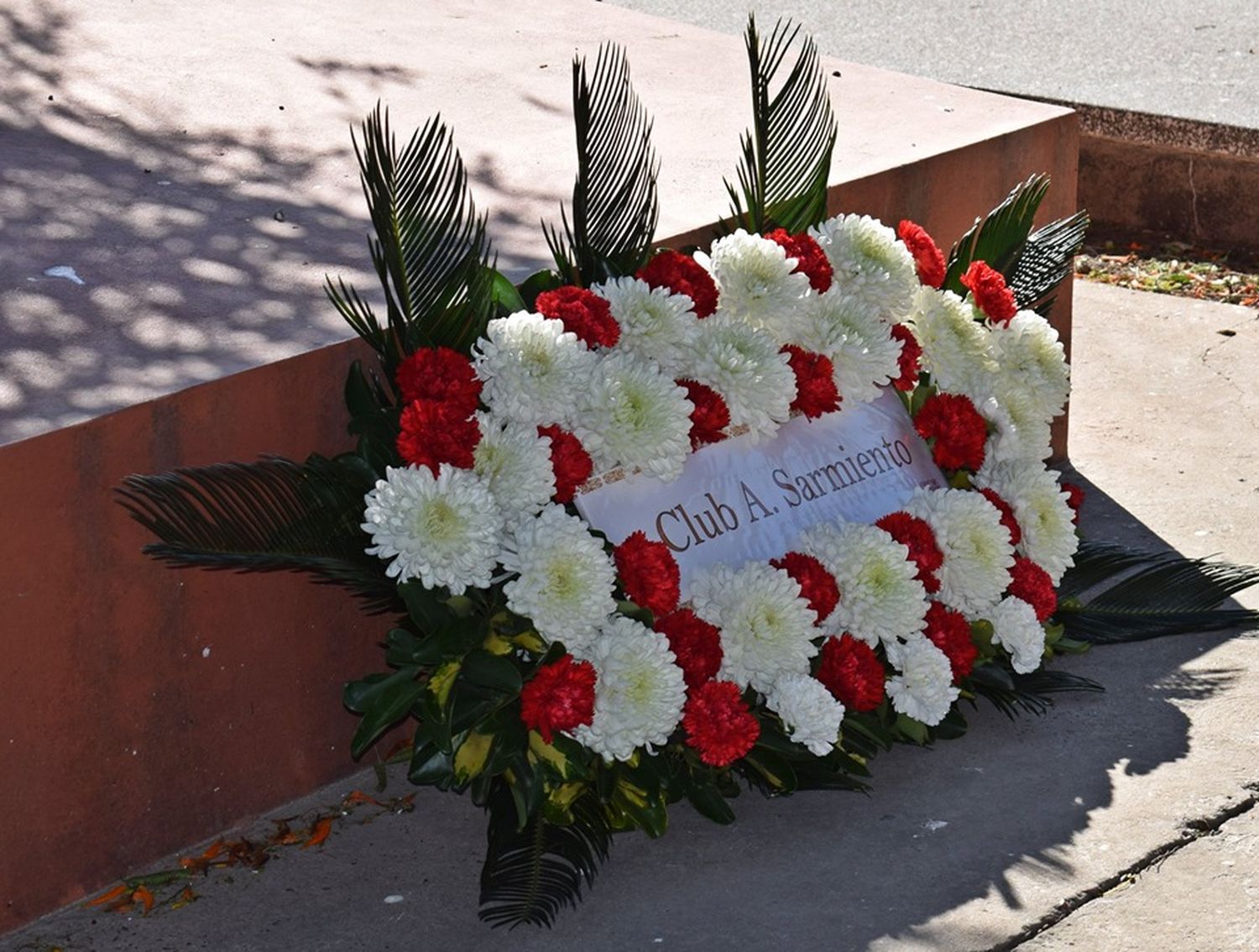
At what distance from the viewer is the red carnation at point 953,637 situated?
3.38 meters

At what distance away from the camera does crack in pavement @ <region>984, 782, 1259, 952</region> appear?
2.99 metres

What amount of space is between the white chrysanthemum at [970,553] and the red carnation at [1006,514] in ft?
0.30

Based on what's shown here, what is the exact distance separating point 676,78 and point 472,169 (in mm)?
1055

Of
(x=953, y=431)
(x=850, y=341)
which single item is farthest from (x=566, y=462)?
(x=953, y=431)

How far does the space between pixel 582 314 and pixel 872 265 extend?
660 mm

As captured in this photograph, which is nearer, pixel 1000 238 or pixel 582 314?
pixel 582 314

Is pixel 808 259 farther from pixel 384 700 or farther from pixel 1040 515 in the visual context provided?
pixel 384 700

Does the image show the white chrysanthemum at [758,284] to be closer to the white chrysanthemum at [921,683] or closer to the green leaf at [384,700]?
the white chrysanthemum at [921,683]

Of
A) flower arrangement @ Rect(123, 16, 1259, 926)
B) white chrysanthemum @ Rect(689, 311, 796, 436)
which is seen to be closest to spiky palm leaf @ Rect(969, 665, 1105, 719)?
flower arrangement @ Rect(123, 16, 1259, 926)

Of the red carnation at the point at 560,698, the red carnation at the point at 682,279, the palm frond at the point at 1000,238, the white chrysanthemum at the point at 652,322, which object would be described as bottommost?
the red carnation at the point at 560,698

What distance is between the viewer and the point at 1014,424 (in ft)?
12.3

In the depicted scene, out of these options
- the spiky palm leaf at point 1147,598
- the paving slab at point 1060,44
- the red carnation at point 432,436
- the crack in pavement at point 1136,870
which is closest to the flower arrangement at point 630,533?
the red carnation at point 432,436

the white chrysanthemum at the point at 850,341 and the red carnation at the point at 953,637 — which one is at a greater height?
the white chrysanthemum at the point at 850,341

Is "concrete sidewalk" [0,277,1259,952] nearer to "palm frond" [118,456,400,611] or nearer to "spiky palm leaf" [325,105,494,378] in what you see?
"palm frond" [118,456,400,611]
